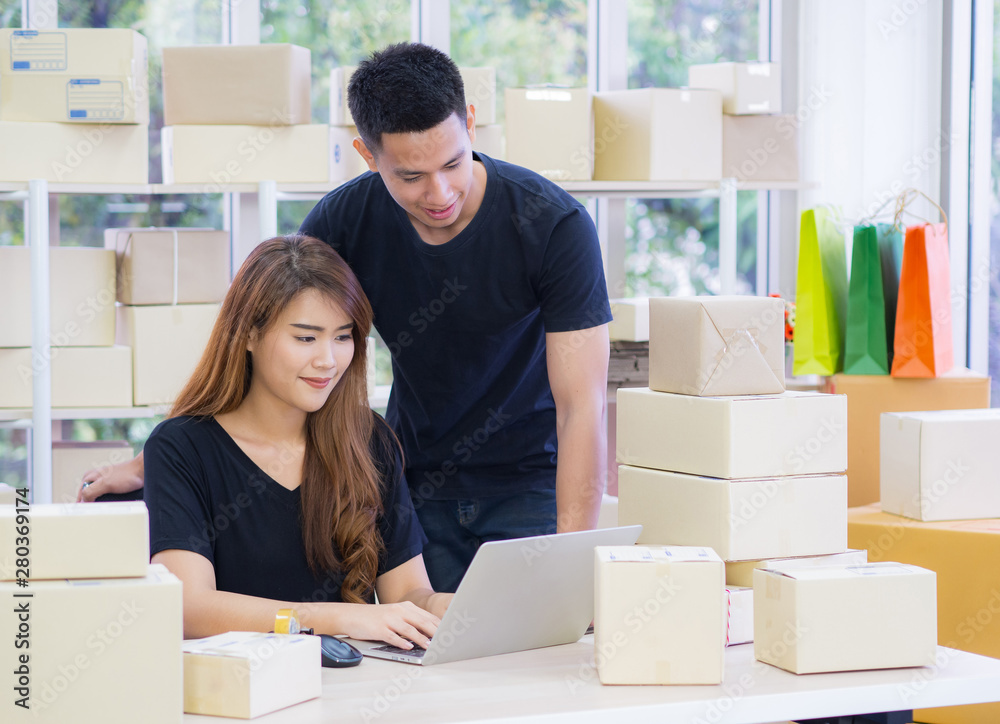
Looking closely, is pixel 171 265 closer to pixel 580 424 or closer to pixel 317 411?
pixel 317 411

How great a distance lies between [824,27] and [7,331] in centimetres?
252

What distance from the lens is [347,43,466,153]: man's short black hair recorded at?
60.6 inches

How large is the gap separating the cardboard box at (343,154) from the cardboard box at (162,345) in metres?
0.52

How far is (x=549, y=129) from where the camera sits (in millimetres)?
2922

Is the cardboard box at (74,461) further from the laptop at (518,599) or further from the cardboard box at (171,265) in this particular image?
the laptop at (518,599)

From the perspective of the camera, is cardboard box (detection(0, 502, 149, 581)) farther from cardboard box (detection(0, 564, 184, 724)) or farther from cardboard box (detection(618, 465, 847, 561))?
cardboard box (detection(618, 465, 847, 561))

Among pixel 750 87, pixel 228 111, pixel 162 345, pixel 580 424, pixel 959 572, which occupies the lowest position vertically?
pixel 959 572

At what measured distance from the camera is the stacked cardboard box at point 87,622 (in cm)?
101

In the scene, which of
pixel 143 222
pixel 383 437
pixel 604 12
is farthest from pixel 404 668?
pixel 604 12

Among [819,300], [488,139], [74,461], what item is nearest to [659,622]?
[819,300]

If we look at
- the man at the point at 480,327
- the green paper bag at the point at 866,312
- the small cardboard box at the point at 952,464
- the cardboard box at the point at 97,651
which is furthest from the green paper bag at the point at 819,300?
the cardboard box at the point at 97,651

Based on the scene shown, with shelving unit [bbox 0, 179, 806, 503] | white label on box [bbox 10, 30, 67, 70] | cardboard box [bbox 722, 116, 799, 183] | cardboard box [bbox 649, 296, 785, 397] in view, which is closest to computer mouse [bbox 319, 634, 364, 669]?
cardboard box [bbox 649, 296, 785, 397]

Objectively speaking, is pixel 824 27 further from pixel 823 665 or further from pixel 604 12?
pixel 823 665

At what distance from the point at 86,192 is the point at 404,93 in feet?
5.29
